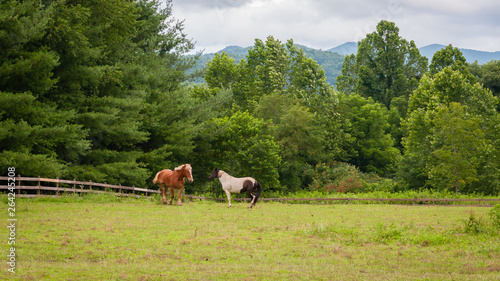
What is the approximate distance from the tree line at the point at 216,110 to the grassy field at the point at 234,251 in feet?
35.6

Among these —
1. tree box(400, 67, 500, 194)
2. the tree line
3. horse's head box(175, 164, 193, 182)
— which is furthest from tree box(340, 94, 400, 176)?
horse's head box(175, 164, 193, 182)

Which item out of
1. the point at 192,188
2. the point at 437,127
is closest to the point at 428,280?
the point at 192,188

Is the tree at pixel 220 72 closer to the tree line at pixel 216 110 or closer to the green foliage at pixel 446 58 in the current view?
the tree line at pixel 216 110

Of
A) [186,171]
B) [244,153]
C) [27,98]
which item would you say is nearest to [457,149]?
[244,153]

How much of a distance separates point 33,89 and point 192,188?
2108 centimetres

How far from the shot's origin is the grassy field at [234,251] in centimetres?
927

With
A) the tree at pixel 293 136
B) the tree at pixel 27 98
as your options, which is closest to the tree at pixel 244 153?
the tree at pixel 293 136

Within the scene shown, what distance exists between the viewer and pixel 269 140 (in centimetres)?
4809

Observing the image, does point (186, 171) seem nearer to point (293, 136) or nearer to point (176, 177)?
point (176, 177)

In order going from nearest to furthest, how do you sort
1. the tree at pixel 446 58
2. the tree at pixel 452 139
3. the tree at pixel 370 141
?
the tree at pixel 452 139 → the tree at pixel 370 141 → the tree at pixel 446 58

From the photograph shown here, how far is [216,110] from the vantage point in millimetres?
51031

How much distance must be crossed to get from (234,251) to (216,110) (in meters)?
39.9

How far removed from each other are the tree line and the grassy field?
10.8m

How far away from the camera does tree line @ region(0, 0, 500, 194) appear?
2572 centimetres
